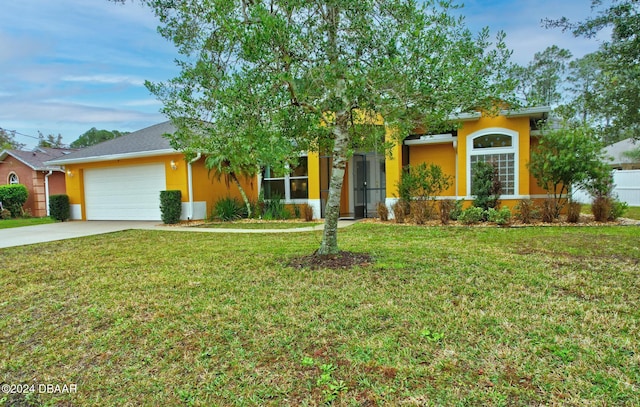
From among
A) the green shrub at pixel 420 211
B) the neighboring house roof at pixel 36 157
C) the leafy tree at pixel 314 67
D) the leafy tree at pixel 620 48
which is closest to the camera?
the leafy tree at pixel 314 67

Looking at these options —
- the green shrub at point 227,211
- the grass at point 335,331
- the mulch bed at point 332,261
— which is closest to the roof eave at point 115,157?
the green shrub at point 227,211

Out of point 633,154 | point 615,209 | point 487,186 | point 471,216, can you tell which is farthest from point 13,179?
point 633,154

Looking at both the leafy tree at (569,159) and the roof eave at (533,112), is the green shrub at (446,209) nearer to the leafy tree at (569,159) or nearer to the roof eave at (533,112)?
the leafy tree at (569,159)

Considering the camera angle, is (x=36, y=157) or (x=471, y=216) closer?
(x=471, y=216)

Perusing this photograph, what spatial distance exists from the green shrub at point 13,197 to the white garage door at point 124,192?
5.60 m

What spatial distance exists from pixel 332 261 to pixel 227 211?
877 cm

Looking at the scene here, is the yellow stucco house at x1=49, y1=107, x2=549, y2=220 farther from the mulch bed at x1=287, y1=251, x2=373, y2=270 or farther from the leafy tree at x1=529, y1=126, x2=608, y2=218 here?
the mulch bed at x1=287, y1=251, x2=373, y2=270

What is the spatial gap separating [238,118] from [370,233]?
18.1 feet

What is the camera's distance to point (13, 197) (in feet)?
61.5

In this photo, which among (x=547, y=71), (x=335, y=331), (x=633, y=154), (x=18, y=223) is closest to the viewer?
(x=335, y=331)

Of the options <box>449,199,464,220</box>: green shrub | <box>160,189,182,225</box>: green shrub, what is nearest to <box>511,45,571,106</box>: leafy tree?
<box>449,199,464,220</box>: green shrub

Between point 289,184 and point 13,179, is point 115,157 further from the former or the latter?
point 13,179

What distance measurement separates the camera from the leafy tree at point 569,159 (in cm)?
995

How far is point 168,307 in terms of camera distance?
429 cm
